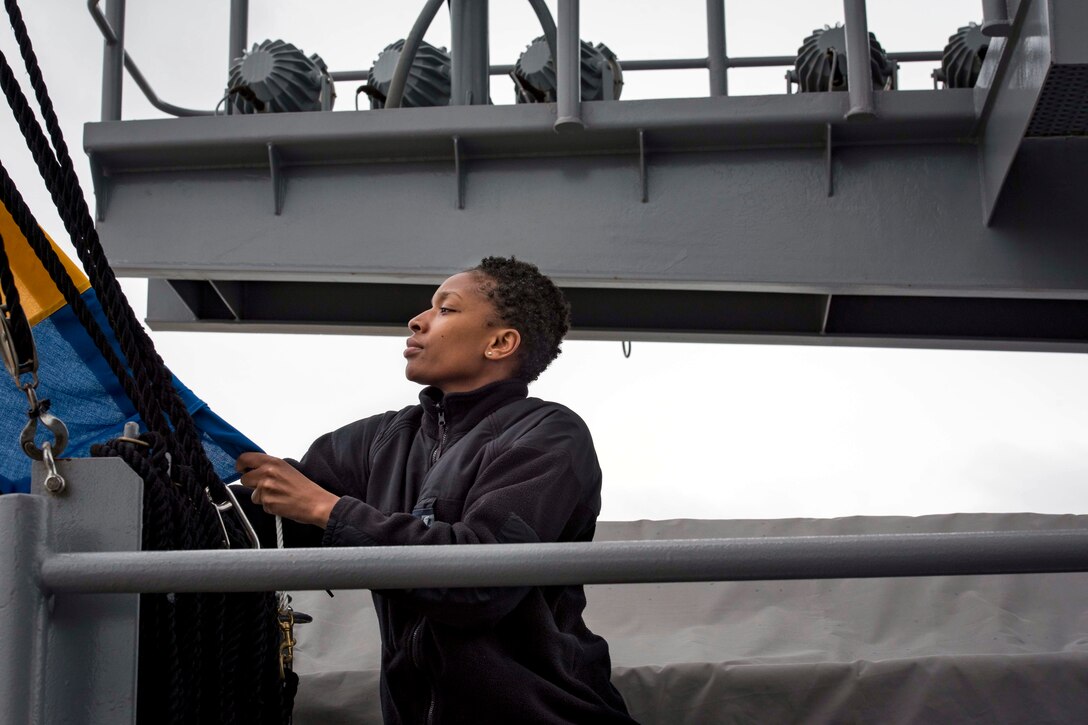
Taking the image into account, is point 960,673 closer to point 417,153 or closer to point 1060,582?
point 1060,582

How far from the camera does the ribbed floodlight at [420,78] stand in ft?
16.5

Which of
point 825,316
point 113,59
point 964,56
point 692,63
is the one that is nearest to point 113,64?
point 113,59

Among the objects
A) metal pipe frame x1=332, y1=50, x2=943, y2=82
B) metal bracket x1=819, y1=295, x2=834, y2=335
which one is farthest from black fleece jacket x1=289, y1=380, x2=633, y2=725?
metal pipe frame x1=332, y1=50, x2=943, y2=82

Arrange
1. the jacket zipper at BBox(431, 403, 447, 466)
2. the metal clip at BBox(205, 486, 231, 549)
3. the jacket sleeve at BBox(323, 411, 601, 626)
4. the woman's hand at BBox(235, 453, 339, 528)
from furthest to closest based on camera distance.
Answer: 1. the jacket zipper at BBox(431, 403, 447, 466)
2. the woman's hand at BBox(235, 453, 339, 528)
3. the jacket sleeve at BBox(323, 411, 601, 626)
4. the metal clip at BBox(205, 486, 231, 549)

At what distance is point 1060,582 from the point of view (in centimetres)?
375

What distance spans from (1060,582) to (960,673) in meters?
0.74

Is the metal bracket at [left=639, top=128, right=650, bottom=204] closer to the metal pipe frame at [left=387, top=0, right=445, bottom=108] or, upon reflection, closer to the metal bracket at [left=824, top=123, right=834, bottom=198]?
the metal bracket at [left=824, top=123, right=834, bottom=198]

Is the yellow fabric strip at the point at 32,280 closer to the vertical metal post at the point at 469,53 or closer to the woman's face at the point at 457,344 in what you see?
the woman's face at the point at 457,344

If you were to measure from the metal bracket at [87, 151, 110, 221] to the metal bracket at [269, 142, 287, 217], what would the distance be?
2.06ft

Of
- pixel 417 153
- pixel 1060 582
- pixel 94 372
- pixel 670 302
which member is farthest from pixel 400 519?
pixel 670 302

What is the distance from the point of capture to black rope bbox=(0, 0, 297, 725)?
1616mm

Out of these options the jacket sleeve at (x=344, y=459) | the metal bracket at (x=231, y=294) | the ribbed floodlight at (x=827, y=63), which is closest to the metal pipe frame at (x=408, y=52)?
the metal bracket at (x=231, y=294)

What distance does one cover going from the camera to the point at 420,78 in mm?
5020

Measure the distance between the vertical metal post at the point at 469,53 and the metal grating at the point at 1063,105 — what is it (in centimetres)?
198
